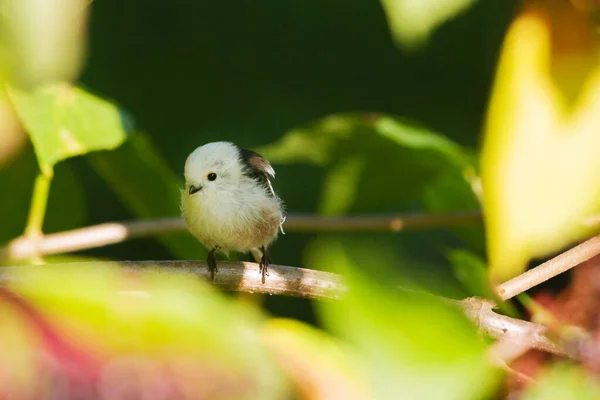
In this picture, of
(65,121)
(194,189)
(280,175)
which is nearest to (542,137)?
(65,121)

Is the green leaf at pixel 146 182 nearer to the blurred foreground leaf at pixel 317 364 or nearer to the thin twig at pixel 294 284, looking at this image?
the thin twig at pixel 294 284

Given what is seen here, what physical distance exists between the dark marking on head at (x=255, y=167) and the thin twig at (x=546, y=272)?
427 mm

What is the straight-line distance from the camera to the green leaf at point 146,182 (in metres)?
0.58

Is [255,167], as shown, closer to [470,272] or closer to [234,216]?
[234,216]

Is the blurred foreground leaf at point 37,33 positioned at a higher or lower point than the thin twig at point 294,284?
higher

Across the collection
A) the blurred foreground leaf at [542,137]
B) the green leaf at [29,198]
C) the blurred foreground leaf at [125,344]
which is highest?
the green leaf at [29,198]

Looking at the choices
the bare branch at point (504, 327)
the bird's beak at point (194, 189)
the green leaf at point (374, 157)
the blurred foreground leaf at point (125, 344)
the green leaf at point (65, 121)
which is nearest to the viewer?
the blurred foreground leaf at point (125, 344)

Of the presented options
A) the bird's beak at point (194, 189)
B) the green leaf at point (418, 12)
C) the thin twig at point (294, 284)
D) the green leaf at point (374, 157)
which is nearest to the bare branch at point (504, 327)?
the thin twig at point (294, 284)

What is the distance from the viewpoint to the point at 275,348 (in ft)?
0.46

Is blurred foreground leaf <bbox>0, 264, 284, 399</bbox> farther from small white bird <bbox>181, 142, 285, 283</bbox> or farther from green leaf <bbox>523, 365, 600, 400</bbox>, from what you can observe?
small white bird <bbox>181, 142, 285, 283</bbox>

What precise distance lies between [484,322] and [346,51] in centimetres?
76

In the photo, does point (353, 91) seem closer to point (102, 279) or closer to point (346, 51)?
point (346, 51)

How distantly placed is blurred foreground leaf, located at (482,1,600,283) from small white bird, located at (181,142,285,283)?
441 millimetres

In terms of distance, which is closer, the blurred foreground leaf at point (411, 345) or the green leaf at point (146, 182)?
the blurred foreground leaf at point (411, 345)
